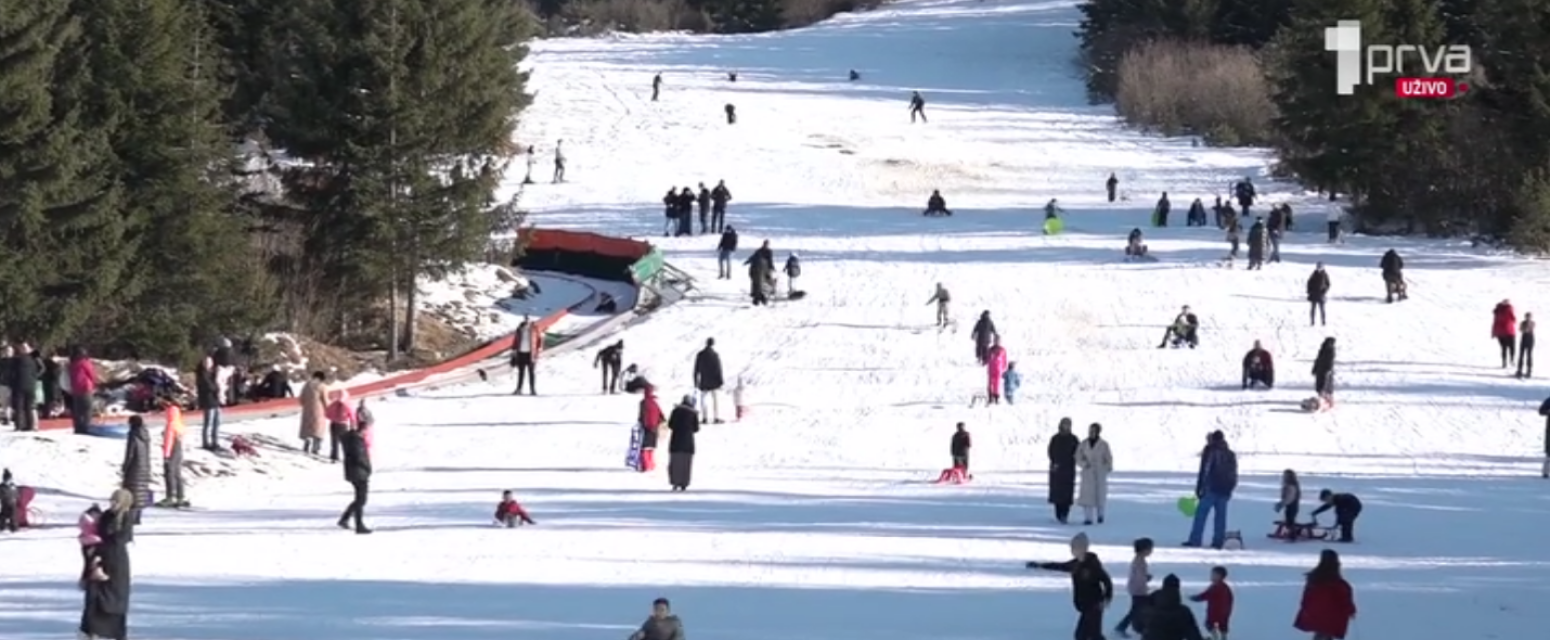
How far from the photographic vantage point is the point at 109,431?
27250 millimetres

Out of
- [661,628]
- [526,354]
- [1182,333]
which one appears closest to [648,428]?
[526,354]

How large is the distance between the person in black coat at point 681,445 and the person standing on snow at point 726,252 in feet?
72.8

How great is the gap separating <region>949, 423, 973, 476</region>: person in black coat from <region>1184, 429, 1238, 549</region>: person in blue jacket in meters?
4.94

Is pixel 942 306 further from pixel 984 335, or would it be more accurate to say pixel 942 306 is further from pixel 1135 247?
pixel 1135 247

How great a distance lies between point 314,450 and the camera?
2822 cm

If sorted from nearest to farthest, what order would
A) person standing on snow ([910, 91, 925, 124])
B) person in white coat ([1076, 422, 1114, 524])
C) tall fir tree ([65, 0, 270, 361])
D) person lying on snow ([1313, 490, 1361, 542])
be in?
1. person lying on snow ([1313, 490, 1361, 542])
2. person in white coat ([1076, 422, 1114, 524])
3. tall fir tree ([65, 0, 270, 361])
4. person standing on snow ([910, 91, 925, 124])

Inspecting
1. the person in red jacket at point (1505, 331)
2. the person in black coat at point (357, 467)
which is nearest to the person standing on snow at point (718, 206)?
the person in red jacket at point (1505, 331)

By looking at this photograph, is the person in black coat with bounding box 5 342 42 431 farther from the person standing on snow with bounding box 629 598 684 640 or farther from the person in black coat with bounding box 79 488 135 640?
the person standing on snow with bounding box 629 598 684 640

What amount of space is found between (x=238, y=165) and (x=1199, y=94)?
4398 centimetres

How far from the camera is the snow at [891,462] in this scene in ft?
62.1

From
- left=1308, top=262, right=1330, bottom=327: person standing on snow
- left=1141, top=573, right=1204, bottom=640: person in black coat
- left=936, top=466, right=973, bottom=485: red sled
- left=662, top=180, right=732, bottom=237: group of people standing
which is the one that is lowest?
left=936, top=466, right=973, bottom=485: red sled

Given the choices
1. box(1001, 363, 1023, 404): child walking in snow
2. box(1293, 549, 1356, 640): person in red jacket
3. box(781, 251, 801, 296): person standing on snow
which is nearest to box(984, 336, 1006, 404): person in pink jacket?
box(1001, 363, 1023, 404): child walking in snow

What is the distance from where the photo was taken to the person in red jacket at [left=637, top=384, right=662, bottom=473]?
27531 mm

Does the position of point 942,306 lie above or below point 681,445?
above
